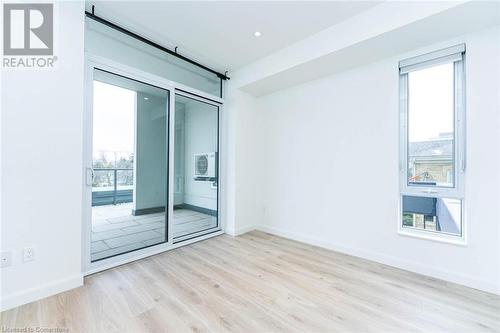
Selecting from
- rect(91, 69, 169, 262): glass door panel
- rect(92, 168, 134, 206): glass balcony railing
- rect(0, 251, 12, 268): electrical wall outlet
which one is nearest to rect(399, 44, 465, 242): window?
rect(91, 69, 169, 262): glass door panel

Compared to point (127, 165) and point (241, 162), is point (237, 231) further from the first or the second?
point (127, 165)

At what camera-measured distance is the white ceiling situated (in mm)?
2273

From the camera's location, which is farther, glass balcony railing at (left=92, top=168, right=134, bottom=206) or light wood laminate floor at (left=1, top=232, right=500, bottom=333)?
glass balcony railing at (left=92, top=168, right=134, bottom=206)

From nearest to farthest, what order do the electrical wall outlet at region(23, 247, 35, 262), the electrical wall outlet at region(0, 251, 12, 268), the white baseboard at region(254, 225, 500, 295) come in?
1. the electrical wall outlet at region(0, 251, 12, 268)
2. the electrical wall outlet at region(23, 247, 35, 262)
3. the white baseboard at region(254, 225, 500, 295)

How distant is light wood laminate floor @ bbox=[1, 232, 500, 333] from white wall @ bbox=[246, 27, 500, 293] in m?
0.30

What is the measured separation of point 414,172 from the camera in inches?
102

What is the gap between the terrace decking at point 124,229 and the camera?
8.63 feet

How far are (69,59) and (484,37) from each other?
13.1 ft

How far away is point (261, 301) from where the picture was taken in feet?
6.34

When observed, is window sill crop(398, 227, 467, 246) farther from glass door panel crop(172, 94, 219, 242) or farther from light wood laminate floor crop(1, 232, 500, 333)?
glass door panel crop(172, 94, 219, 242)

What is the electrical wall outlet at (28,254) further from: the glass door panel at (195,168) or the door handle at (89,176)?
the glass door panel at (195,168)

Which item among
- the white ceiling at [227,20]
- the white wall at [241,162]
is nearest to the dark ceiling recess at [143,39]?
the white ceiling at [227,20]

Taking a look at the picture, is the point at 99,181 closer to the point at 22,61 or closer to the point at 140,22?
the point at 22,61

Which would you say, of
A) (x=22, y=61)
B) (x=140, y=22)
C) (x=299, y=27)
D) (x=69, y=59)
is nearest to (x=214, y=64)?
(x=140, y=22)
